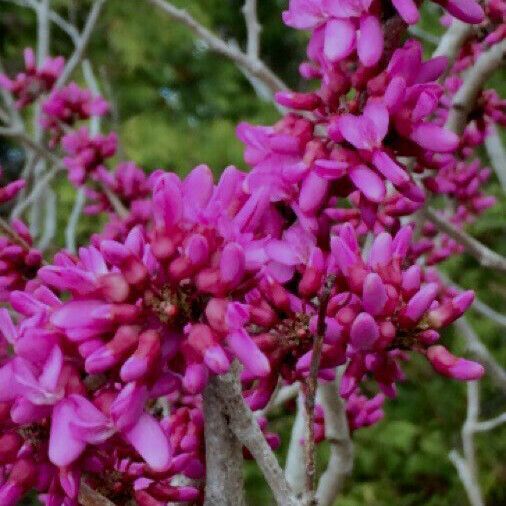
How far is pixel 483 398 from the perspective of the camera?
519cm

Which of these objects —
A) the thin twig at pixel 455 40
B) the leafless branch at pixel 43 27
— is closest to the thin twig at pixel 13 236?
the thin twig at pixel 455 40

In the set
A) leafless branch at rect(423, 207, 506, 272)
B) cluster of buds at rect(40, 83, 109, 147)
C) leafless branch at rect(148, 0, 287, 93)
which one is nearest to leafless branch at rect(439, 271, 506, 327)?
leafless branch at rect(423, 207, 506, 272)

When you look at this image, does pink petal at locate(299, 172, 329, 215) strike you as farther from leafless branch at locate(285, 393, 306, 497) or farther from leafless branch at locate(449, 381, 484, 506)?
leafless branch at locate(449, 381, 484, 506)

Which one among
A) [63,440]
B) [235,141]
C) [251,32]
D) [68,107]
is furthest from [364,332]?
[235,141]

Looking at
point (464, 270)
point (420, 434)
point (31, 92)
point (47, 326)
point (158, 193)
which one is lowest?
point (420, 434)

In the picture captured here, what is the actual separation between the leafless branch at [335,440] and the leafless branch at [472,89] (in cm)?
59

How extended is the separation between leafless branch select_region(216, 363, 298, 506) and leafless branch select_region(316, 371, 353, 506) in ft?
1.46

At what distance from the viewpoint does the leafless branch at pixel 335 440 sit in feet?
4.33

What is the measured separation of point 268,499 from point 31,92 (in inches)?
121

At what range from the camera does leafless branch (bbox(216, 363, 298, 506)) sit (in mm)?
775

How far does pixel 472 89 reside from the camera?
5.30 feet

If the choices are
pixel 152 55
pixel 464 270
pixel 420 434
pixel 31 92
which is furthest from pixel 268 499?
pixel 152 55

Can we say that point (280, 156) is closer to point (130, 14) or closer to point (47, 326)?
point (47, 326)

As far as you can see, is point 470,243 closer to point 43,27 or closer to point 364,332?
point 364,332
